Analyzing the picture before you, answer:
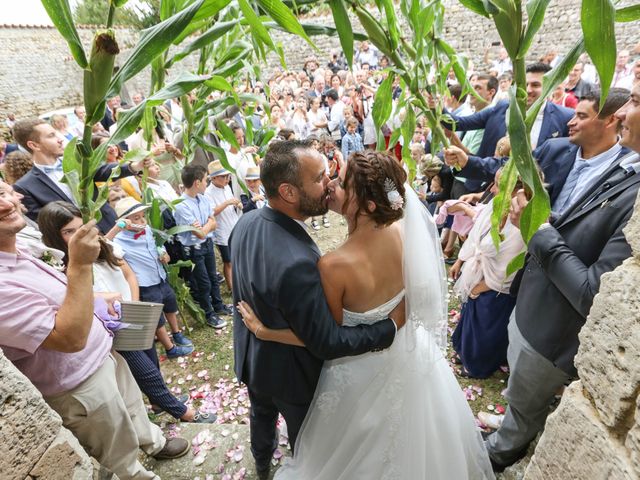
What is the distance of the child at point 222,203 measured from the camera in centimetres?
423

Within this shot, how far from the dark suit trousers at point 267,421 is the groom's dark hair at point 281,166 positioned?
118 cm

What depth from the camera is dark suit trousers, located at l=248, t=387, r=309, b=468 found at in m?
2.06

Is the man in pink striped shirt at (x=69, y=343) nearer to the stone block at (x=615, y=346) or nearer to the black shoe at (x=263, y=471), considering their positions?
the black shoe at (x=263, y=471)

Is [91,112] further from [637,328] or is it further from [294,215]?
[637,328]

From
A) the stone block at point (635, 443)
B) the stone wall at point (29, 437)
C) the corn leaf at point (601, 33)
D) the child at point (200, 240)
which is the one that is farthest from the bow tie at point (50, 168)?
the stone block at point (635, 443)

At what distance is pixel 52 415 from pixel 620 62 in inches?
392

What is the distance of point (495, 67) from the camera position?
37.5 ft

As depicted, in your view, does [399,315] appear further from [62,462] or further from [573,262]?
[62,462]

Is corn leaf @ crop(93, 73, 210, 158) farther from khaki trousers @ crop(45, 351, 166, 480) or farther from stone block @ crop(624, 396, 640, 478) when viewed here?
stone block @ crop(624, 396, 640, 478)

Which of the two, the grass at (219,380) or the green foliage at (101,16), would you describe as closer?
the grass at (219,380)

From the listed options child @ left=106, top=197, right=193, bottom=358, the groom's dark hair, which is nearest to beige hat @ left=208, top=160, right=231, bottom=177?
child @ left=106, top=197, right=193, bottom=358

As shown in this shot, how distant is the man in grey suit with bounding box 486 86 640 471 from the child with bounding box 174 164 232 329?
2.91 m

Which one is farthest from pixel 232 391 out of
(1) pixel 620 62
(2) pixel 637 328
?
(1) pixel 620 62

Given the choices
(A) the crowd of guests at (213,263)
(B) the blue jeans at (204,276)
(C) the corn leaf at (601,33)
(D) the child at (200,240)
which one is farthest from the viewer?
(B) the blue jeans at (204,276)
